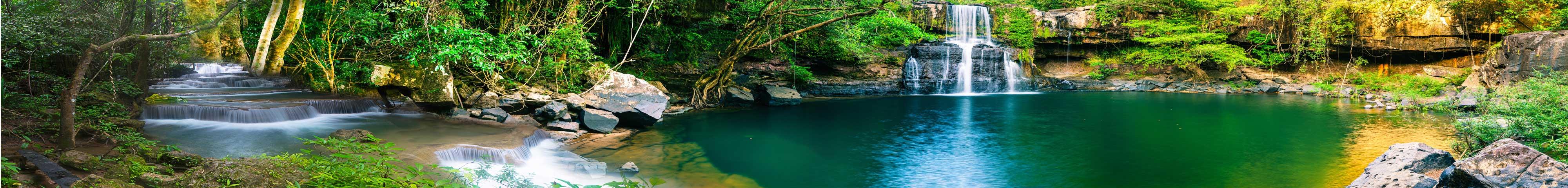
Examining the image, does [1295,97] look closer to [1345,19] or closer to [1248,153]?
[1345,19]

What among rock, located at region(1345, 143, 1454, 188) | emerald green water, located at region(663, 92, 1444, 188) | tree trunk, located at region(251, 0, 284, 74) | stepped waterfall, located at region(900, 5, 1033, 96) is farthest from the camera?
stepped waterfall, located at region(900, 5, 1033, 96)

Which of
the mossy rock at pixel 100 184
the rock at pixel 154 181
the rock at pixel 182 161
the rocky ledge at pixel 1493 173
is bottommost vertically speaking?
the rocky ledge at pixel 1493 173

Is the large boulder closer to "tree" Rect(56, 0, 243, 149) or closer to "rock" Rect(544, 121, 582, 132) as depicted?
"rock" Rect(544, 121, 582, 132)

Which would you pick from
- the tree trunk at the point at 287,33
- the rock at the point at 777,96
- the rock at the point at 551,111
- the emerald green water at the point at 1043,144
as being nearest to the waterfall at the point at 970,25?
the emerald green water at the point at 1043,144

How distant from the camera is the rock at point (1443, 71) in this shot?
66.8 feet

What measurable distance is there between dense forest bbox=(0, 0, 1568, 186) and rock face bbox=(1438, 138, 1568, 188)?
2030 mm

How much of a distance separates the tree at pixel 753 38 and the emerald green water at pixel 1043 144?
1161 mm

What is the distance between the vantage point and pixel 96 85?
5.07 meters

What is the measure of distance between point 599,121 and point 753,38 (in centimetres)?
553

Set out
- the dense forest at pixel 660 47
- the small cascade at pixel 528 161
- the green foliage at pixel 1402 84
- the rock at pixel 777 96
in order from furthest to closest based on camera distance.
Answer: the green foliage at pixel 1402 84 < the rock at pixel 777 96 < the small cascade at pixel 528 161 < the dense forest at pixel 660 47

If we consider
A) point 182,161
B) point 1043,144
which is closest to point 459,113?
point 182,161

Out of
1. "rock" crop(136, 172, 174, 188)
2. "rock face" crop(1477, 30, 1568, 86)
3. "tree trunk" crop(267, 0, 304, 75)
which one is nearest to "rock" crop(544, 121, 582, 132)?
"tree trunk" crop(267, 0, 304, 75)

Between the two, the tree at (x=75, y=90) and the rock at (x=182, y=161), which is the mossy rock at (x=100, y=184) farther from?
the tree at (x=75, y=90)

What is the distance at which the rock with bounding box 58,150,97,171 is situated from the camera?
411cm
